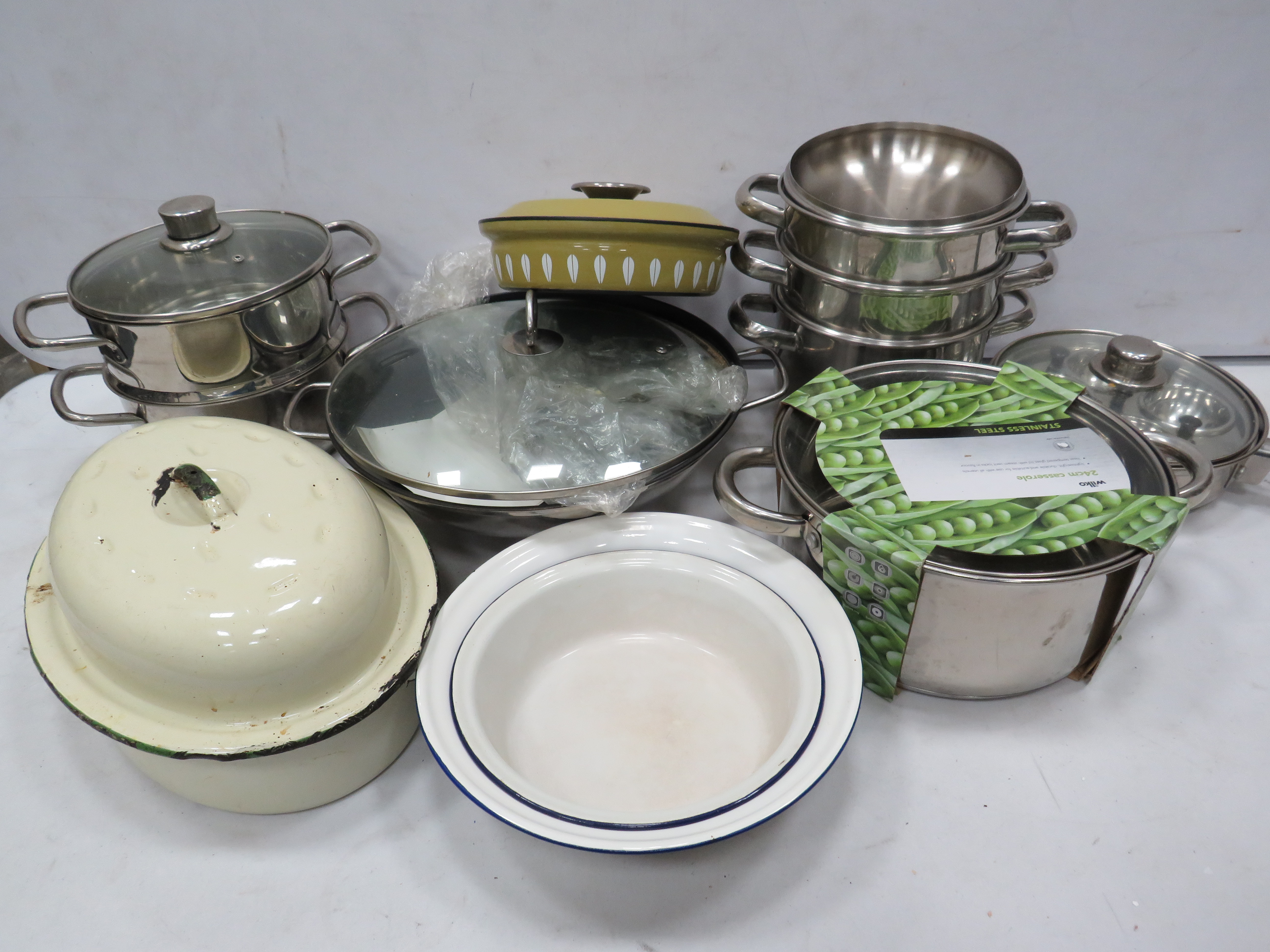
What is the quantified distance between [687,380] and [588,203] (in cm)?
17

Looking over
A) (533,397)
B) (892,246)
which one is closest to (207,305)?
(533,397)

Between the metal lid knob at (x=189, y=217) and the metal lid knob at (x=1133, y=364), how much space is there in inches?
33.7

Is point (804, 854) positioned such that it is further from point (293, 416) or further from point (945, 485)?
point (293, 416)

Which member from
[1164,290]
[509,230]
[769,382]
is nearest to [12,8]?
[509,230]

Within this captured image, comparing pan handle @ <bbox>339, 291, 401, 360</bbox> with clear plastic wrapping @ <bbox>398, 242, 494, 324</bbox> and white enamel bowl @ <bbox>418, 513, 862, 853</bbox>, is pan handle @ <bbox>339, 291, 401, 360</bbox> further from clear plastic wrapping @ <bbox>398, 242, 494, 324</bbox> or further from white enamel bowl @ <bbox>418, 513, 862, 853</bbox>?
white enamel bowl @ <bbox>418, 513, 862, 853</bbox>

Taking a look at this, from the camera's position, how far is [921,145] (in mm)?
769

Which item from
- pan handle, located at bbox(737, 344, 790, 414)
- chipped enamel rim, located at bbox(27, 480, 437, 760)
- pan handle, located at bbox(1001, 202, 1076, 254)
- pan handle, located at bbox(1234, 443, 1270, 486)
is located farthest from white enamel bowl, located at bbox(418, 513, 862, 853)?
pan handle, located at bbox(1234, 443, 1270, 486)

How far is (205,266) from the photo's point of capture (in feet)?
2.54

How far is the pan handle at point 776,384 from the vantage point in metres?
0.71

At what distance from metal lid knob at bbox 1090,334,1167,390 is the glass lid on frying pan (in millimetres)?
368

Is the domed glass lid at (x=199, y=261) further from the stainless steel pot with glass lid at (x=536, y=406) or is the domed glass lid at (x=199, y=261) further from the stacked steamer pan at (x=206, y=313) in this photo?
the stainless steel pot with glass lid at (x=536, y=406)

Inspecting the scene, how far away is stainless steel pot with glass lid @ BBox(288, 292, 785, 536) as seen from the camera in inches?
25.1

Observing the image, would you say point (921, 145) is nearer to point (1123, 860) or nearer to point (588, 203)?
point (588, 203)

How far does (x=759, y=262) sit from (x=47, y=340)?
2.04 feet
